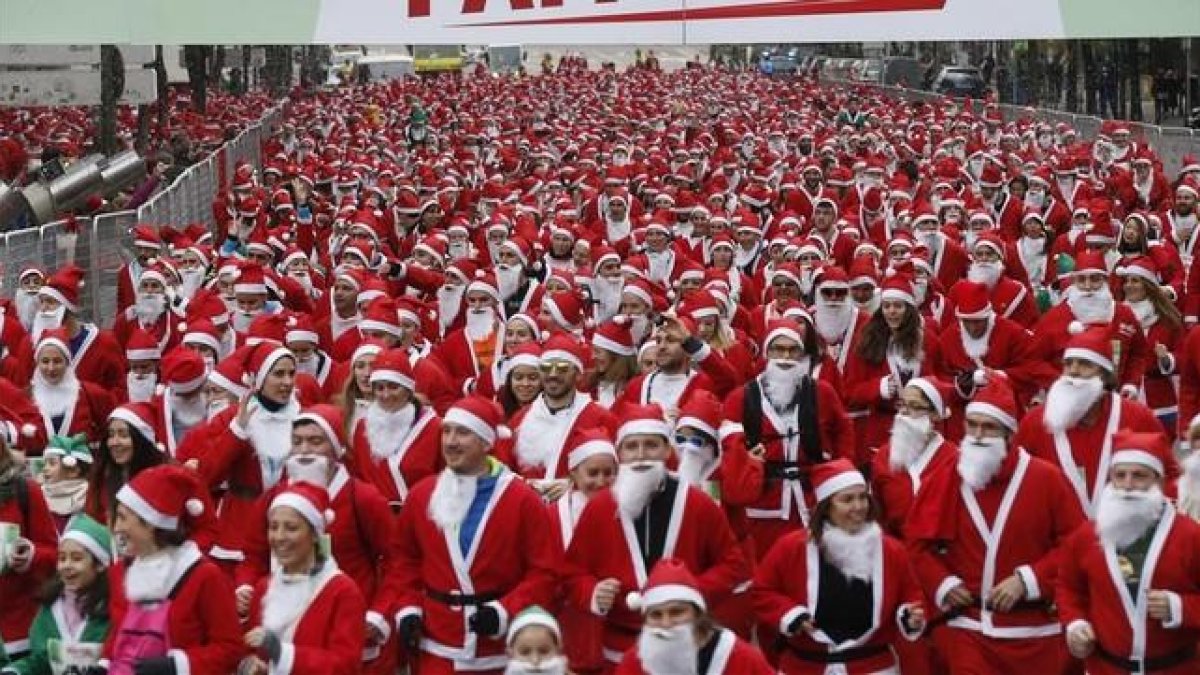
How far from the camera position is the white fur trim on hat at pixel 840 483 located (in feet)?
26.6

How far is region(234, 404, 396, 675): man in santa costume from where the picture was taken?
28.3ft

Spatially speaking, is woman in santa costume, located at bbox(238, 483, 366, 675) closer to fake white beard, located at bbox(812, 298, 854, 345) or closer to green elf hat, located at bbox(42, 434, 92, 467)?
green elf hat, located at bbox(42, 434, 92, 467)

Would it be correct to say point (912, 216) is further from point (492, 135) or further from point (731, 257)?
point (492, 135)

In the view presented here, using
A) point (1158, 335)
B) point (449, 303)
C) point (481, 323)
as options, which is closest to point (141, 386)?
point (481, 323)

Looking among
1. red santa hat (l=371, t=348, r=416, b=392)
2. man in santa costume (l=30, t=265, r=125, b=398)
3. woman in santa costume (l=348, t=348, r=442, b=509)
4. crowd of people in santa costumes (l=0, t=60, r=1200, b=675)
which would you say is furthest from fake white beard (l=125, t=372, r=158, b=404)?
woman in santa costume (l=348, t=348, r=442, b=509)

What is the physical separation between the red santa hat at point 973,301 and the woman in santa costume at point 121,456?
5.10 metres

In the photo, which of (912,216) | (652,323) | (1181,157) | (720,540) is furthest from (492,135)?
(720,540)

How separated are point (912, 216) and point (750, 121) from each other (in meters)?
23.9

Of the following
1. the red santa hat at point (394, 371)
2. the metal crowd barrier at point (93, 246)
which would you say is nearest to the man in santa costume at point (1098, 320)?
the red santa hat at point (394, 371)

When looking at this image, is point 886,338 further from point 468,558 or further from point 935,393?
point 468,558

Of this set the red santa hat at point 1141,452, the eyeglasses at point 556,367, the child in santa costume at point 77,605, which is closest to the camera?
the child in santa costume at point 77,605

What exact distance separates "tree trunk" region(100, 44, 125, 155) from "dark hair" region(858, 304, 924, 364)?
56.3ft

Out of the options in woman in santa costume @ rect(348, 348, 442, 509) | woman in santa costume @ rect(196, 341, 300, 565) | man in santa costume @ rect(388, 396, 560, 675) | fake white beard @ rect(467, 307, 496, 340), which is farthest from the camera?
fake white beard @ rect(467, 307, 496, 340)

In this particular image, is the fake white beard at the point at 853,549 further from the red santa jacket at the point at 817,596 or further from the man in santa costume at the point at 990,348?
the man in santa costume at the point at 990,348
